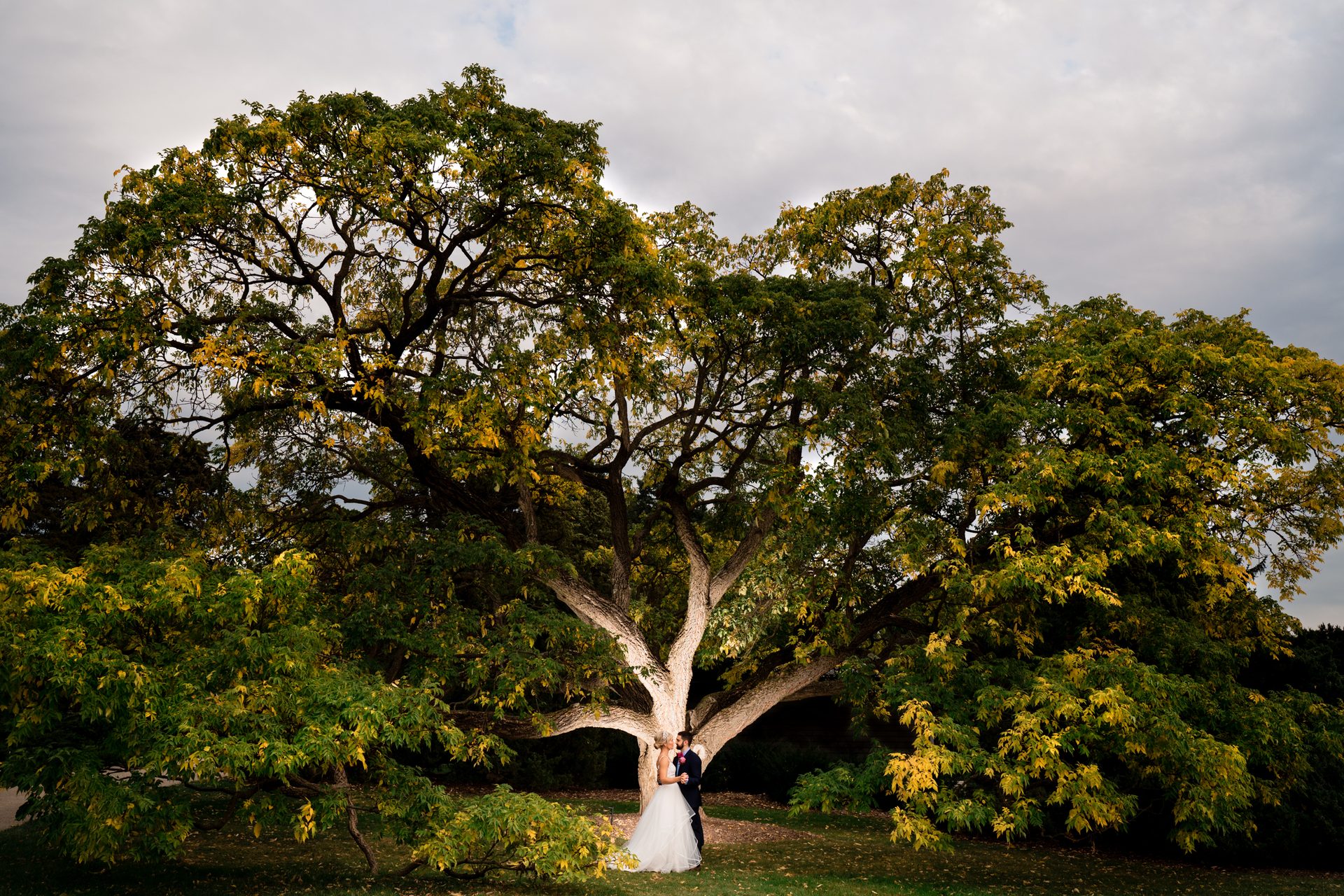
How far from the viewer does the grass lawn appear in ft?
31.1

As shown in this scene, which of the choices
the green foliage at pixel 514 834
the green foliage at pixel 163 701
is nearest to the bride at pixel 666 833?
the green foliage at pixel 514 834

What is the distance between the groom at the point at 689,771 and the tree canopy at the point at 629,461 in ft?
5.89

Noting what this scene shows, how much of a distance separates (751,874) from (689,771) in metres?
1.44

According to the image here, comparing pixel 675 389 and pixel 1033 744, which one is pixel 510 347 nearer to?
pixel 675 389

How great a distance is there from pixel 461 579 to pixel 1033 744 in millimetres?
8540

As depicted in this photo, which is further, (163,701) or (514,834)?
(514,834)

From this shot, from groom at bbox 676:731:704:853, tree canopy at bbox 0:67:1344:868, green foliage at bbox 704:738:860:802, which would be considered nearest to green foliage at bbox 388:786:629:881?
tree canopy at bbox 0:67:1344:868

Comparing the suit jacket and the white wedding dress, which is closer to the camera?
the white wedding dress

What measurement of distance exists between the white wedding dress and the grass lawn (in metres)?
0.27

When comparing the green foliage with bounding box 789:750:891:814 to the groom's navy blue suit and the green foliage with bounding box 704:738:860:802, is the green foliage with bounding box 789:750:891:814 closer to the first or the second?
the groom's navy blue suit

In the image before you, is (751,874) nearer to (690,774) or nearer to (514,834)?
(690,774)

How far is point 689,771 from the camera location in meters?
11.9

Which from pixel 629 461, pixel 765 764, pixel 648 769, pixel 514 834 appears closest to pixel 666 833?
pixel 514 834

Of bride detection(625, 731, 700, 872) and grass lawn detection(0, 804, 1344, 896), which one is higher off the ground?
bride detection(625, 731, 700, 872)
